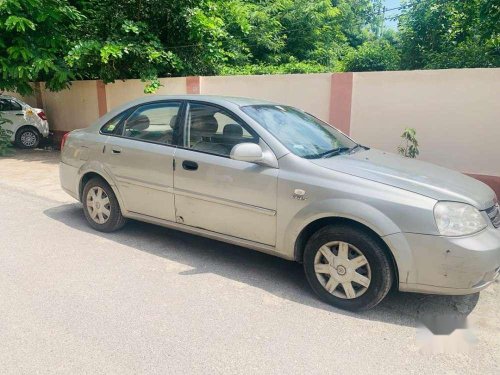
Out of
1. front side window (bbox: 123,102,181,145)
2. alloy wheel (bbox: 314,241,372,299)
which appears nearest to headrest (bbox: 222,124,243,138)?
front side window (bbox: 123,102,181,145)

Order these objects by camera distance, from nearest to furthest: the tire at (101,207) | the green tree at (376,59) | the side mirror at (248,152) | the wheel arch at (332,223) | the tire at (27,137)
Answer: the wheel arch at (332,223)
the side mirror at (248,152)
the tire at (101,207)
the green tree at (376,59)
the tire at (27,137)

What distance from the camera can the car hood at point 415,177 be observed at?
3164mm

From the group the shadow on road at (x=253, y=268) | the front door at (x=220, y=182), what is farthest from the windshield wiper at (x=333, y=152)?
the shadow on road at (x=253, y=268)

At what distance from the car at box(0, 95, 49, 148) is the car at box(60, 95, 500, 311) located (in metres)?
8.60

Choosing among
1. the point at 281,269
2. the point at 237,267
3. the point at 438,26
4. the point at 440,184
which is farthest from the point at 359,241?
the point at 438,26

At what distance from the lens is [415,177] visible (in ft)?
11.1

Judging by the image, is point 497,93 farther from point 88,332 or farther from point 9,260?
point 9,260

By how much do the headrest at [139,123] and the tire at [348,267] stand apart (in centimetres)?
230

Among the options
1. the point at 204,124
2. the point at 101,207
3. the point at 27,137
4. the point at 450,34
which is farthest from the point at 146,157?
the point at 27,137

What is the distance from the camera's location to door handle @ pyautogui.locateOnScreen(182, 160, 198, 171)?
406cm

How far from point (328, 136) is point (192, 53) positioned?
7893mm

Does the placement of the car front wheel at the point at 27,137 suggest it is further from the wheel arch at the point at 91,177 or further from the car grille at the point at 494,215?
the car grille at the point at 494,215

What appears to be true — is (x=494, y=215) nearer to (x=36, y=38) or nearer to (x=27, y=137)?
(x=36, y=38)

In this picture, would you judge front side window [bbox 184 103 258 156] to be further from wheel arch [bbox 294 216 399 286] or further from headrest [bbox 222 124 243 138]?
wheel arch [bbox 294 216 399 286]
